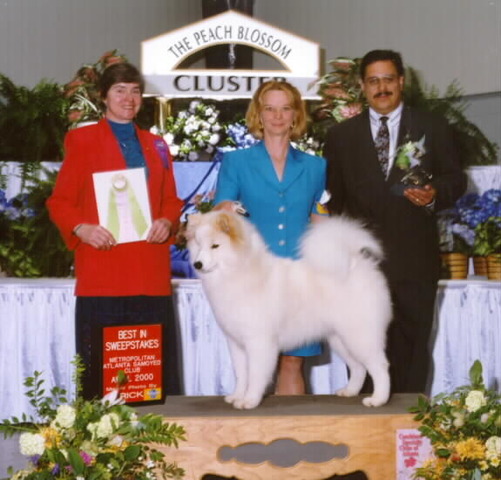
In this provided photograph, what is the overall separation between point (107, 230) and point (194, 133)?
1.45 meters

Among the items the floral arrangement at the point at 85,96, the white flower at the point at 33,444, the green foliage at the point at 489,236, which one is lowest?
the white flower at the point at 33,444

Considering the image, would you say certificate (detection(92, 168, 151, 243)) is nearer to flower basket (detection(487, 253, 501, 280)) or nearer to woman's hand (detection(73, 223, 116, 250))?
woman's hand (detection(73, 223, 116, 250))

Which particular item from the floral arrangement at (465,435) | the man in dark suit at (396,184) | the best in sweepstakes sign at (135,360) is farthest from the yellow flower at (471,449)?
the best in sweepstakes sign at (135,360)

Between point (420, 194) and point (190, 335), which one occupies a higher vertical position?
point (420, 194)

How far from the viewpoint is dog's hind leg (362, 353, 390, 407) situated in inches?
92.1

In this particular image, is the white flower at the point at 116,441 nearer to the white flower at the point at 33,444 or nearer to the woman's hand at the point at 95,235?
the white flower at the point at 33,444

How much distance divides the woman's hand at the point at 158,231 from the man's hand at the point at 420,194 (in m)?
0.71

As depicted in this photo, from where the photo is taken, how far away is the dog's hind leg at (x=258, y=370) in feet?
7.27

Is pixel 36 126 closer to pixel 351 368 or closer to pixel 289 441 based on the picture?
pixel 351 368

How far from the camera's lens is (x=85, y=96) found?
3.83 meters

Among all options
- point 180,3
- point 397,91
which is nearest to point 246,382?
point 397,91

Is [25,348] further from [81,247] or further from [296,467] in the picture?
[296,467]

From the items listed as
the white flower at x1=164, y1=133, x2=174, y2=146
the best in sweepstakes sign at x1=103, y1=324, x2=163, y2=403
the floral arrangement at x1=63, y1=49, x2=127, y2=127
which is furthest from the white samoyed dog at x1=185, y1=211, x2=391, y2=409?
the floral arrangement at x1=63, y1=49, x2=127, y2=127

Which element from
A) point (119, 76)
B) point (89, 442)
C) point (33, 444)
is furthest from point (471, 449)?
point (119, 76)
